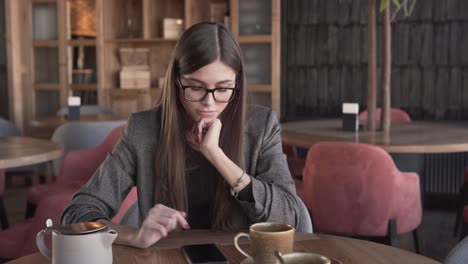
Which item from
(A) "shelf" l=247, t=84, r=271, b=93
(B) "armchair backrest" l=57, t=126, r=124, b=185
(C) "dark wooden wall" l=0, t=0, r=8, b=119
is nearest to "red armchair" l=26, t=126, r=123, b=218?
(B) "armchair backrest" l=57, t=126, r=124, b=185

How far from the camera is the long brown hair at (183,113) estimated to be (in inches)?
70.5

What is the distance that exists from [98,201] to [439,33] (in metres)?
4.34

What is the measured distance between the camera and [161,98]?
1929mm

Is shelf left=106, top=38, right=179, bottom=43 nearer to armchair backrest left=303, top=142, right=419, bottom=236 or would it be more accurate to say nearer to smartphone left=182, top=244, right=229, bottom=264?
armchair backrest left=303, top=142, right=419, bottom=236

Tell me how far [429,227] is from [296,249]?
3.62 meters

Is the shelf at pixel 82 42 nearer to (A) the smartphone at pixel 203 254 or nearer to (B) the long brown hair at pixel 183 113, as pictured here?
(B) the long brown hair at pixel 183 113

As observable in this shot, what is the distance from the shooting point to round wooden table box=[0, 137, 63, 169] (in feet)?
9.80

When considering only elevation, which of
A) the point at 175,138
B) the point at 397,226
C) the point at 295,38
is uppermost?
the point at 295,38

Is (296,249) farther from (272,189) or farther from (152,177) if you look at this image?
(152,177)

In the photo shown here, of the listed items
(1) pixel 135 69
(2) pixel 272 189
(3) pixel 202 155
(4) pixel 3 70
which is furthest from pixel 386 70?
(4) pixel 3 70

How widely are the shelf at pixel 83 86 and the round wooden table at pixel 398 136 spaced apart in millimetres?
2777

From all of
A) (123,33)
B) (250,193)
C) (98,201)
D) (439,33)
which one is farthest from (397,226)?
(123,33)

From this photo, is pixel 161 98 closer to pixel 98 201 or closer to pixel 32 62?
pixel 98 201

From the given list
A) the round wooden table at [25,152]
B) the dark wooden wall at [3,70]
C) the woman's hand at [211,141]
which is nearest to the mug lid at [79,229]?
the woman's hand at [211,141]
